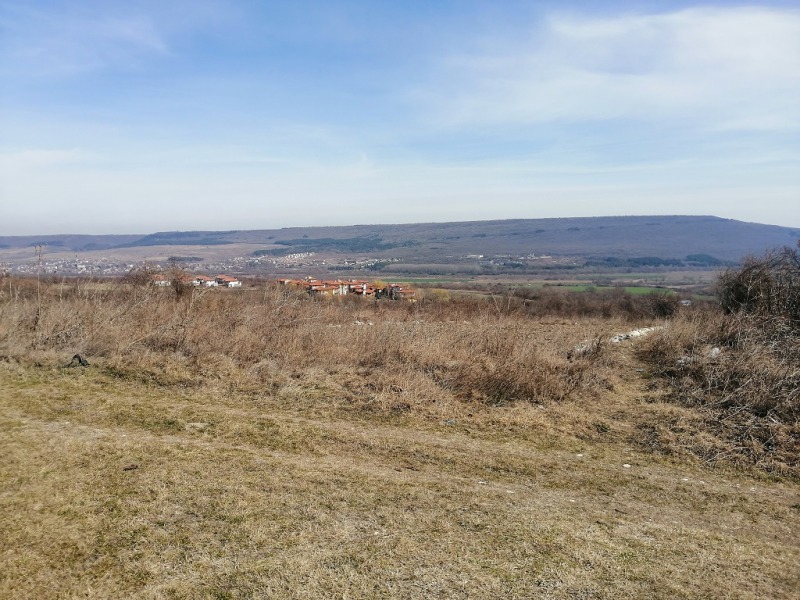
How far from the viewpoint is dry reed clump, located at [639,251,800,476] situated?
25.0 feet

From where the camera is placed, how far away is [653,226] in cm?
18925

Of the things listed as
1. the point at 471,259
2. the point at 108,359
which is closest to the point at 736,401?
the point at 108,359

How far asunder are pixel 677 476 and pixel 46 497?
705 cm

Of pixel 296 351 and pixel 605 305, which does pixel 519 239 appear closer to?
pixel 605 305

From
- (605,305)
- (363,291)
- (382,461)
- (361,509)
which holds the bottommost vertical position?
(605,305)

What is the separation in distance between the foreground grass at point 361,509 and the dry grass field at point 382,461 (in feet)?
0.09

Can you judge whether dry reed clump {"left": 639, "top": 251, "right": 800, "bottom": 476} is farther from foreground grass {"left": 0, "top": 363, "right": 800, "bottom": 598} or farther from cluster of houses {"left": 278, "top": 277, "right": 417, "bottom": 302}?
cluster of houses {"left": 278, "top": 277, "right": 417, "bottom": 302}

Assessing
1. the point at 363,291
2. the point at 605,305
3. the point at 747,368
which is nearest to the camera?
the point at 747,368

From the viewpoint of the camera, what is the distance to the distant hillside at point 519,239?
426ft

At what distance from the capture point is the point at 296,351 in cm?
1190

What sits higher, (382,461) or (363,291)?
(363,291)

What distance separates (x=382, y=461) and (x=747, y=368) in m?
6.95

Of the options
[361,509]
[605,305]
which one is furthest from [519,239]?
[361,509]

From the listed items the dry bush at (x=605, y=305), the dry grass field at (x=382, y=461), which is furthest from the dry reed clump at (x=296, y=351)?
the dry bush at (x=605, y=305)
